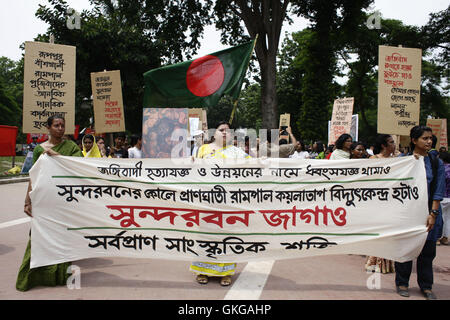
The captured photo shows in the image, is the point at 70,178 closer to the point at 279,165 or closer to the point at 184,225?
the point at 184,225

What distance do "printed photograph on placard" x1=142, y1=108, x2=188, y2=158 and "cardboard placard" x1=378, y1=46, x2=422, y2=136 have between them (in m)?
3.35

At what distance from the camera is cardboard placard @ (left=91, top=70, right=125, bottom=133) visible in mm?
7888

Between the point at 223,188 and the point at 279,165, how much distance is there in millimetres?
652

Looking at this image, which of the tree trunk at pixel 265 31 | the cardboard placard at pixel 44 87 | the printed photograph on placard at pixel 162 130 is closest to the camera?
the cardboard placard at pixel 44 87

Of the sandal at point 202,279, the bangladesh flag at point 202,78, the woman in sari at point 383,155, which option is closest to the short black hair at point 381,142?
the woman in sari at point 383,155

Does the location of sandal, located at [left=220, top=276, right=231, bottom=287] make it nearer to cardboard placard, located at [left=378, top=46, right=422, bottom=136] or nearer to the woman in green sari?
the woman in green sari

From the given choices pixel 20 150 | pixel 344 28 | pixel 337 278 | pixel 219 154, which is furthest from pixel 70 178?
pixel 20 150

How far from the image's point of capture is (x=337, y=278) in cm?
417

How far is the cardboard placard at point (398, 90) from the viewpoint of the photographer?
618 cm

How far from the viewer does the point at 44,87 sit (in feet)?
18.1

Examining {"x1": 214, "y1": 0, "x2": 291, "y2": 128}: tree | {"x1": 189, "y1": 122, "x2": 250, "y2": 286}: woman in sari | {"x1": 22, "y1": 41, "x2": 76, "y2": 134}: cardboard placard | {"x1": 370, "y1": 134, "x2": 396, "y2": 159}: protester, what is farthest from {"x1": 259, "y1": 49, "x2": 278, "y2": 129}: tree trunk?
{"x1": 189, "y1": 122, "x2": 250, "y2": 286}: woman in sari

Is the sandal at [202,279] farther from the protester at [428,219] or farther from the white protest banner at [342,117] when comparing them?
the white protest banner at [342,117]

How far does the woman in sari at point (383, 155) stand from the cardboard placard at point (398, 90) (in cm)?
175

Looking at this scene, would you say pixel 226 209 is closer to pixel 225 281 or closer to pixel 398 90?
pixel 225 281
